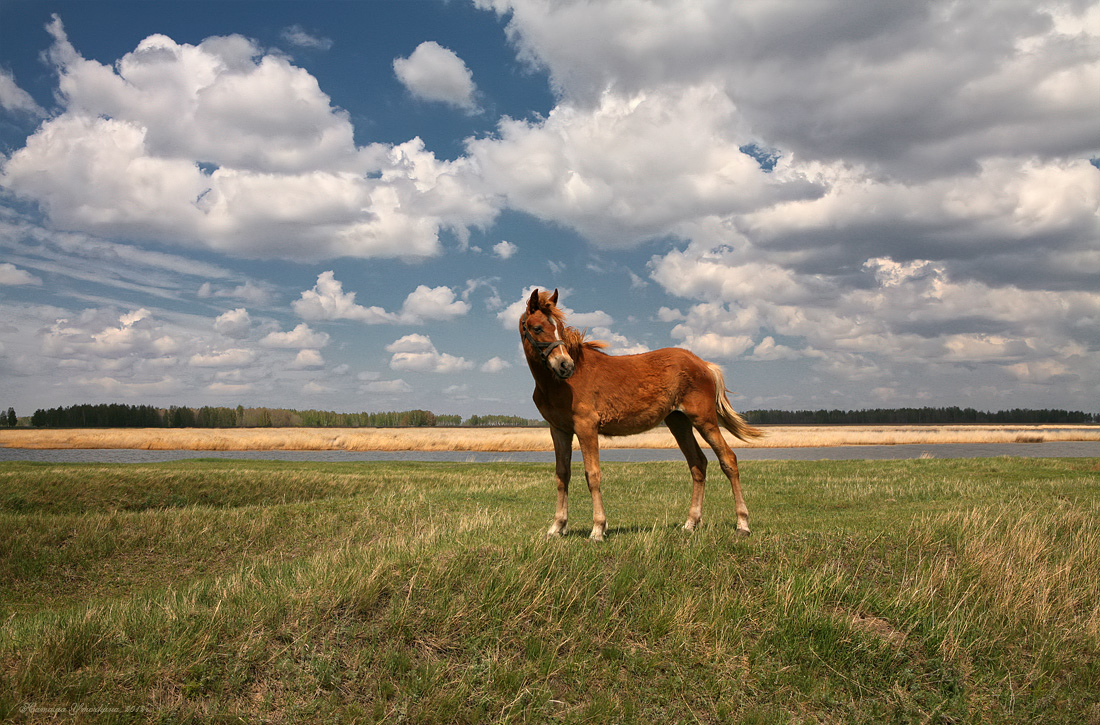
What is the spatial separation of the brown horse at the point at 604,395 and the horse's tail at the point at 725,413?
0.8 inches

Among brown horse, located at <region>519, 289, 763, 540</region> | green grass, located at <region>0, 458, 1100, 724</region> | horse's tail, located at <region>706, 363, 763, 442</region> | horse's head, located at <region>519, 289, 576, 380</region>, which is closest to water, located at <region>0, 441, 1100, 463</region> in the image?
horse's tail, located at <region>706, 363, 763, 442</region>

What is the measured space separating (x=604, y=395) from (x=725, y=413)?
2.84m

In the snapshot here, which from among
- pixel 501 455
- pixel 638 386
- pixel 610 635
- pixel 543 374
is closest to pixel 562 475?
pixel 543 374

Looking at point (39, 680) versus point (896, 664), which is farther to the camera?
point (896, 664)

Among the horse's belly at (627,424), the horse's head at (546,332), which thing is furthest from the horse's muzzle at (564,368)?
the horse's belly at (627,424)

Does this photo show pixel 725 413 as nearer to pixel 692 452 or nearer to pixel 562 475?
pixel 692 452

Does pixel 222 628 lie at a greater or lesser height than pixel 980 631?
greater

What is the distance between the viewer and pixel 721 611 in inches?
249

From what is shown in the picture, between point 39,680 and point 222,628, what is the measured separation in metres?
1.38

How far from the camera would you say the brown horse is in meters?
8.62

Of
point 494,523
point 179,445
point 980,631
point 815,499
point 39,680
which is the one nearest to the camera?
point 39,680

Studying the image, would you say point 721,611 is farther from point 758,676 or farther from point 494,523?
point 494,523

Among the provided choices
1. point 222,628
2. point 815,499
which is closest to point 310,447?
point 815,499

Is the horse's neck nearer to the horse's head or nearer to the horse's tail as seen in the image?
the horse's head
